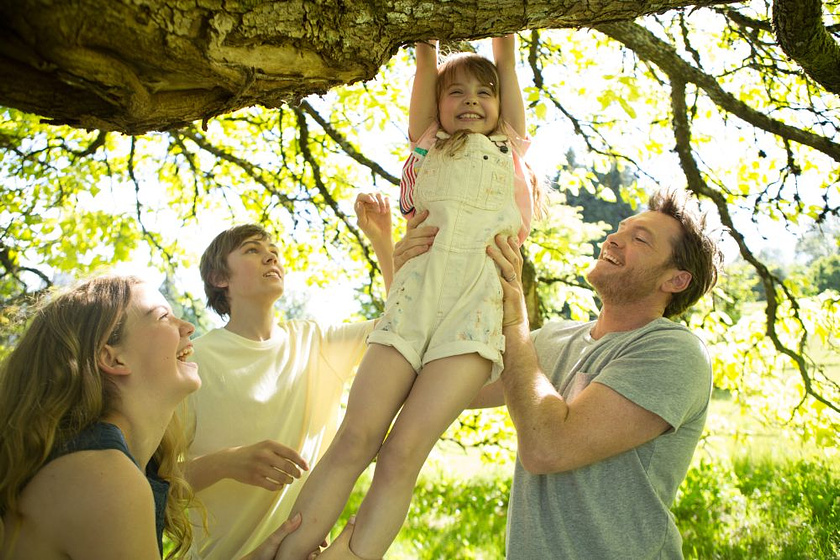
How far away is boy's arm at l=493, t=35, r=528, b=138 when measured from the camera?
2490 mm

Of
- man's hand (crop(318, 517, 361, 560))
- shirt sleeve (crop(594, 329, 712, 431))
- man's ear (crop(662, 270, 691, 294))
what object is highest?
man's ear (crop(662, 270, 691, 294))

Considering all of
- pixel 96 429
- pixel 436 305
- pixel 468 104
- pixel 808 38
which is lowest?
pixel 96 429

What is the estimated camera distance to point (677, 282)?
8.16ft

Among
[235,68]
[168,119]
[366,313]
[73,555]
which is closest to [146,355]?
[73,555]

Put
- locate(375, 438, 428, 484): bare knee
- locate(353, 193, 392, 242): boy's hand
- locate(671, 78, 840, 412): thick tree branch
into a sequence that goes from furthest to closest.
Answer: locate(671, 78, 840, 412): thick tree branch → locate(353, 193, 392, 242): boy's hand → locate(375, 438, 428, 484): bare knee

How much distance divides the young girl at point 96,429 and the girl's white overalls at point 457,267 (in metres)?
0.61

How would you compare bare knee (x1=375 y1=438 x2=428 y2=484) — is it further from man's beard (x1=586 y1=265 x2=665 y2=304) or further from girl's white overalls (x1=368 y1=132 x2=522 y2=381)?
man's beard (x1=586 y1=265 x2=665 y2=304)

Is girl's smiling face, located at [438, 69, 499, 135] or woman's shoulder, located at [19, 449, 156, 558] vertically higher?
girl's smiling face, located at [438, 69, 499, 135]

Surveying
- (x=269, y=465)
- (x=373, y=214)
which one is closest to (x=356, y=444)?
(x=269, y=465)

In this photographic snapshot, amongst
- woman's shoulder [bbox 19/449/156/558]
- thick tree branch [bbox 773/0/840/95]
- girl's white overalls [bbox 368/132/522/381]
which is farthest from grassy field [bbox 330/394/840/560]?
woman's shoulder [bbox 19/449/156/558]

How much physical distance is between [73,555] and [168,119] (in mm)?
968

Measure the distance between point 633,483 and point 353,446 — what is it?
85 cm

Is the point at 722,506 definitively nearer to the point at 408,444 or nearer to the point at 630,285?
the point at 630,285

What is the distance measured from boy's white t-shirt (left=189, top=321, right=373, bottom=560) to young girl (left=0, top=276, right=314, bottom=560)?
1.34ft
